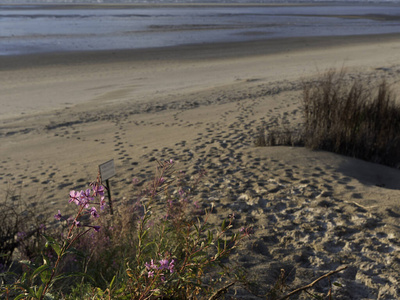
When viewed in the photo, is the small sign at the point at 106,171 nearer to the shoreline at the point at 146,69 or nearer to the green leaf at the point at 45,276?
the green leaf at the point at 45,276

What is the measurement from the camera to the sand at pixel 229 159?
3.29 metres

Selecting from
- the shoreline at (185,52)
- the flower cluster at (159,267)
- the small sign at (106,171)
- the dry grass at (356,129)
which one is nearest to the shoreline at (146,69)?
the shoreline at (185,52)

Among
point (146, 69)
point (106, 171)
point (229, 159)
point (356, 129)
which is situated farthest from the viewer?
point (146, 69)

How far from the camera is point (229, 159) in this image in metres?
Answer: 5.78

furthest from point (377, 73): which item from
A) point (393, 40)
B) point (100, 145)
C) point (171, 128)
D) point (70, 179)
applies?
point (393, 40)

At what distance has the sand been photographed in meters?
3.29

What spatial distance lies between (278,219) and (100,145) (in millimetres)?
4324

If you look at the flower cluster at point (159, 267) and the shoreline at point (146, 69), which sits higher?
the flower cluster at point (159, 267)

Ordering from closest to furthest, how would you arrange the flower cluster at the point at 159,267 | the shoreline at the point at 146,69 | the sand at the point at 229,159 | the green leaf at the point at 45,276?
the green leaf at the point at 45,276, the flower cluster at the point at 159,267, the sand at the point at 229,159, the shoreline at the point at 146,69

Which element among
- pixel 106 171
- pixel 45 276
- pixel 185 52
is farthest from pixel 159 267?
pixel 185 52

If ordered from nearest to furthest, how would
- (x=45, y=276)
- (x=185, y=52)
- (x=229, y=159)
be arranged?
1. (x=45, y=276)
2. (x=229, y=159)
3. (x=185, y=52)

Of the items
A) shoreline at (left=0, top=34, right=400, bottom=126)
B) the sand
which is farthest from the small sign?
shoreline at (left=0, top=34, right=400, bottom=126)

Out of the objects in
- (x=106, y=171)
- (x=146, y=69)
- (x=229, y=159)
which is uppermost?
(x=106, y=171)

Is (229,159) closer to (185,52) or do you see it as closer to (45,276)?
(45,276)
